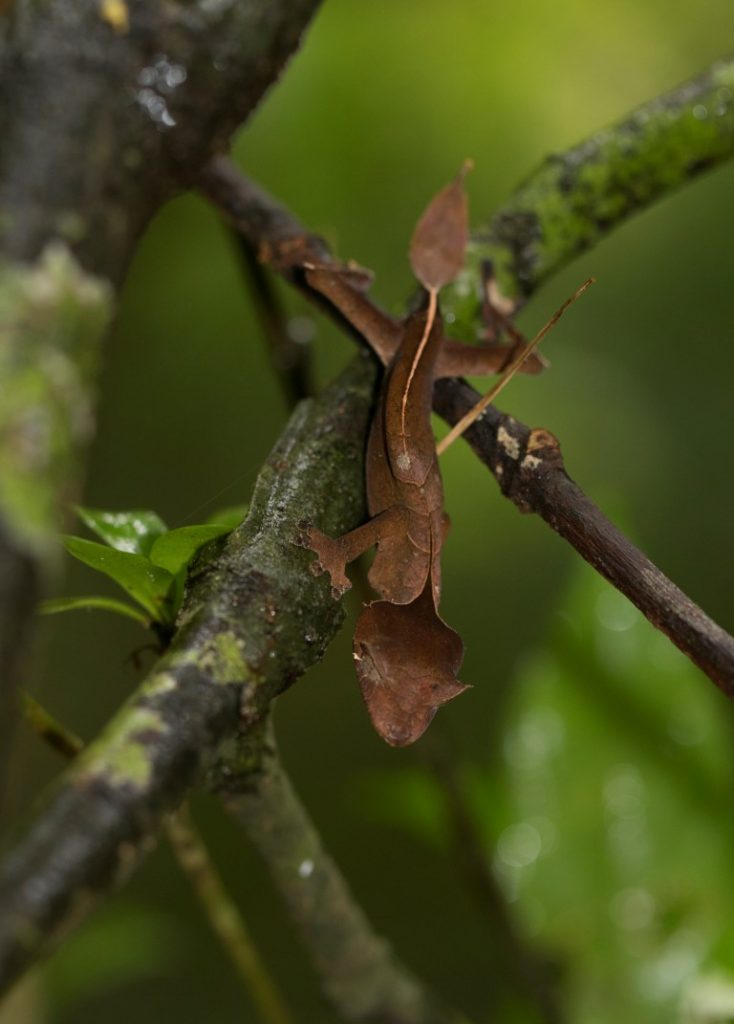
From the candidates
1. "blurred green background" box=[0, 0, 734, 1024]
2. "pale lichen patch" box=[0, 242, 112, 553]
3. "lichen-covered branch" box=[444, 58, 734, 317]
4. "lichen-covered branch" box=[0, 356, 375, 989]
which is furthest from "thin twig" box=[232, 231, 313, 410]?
"pale lichen patch" box=[0, 242, 112, 553]

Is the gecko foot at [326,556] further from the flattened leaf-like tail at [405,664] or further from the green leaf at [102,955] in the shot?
the green leaf at [102,955]

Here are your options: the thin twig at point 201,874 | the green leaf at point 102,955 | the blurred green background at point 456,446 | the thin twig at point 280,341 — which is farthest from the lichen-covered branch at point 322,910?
the blurred green background at point 456,446

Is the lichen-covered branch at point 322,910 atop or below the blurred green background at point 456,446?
below

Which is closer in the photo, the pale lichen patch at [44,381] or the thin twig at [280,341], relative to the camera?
the pale lichen patch at [44,381]

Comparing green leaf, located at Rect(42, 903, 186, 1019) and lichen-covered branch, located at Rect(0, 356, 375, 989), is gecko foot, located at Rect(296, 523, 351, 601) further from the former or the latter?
green leaf, located at Rect(42, 903, 186, 1019)

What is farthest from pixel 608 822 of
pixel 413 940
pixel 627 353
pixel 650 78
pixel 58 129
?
pixel 650 78

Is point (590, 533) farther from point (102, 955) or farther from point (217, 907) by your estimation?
point (102, 955)

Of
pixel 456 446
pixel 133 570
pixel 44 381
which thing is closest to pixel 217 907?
pixel 133 570
